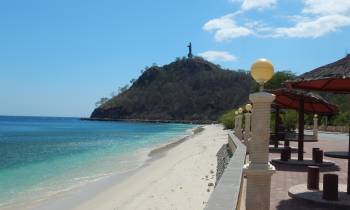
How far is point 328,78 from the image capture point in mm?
7648

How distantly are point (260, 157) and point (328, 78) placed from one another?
2985mm

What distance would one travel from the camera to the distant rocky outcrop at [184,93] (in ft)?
495

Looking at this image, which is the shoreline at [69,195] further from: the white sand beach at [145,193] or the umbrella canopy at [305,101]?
the umbrella canopy at [305,101]

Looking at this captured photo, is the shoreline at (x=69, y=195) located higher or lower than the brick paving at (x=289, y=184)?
lower

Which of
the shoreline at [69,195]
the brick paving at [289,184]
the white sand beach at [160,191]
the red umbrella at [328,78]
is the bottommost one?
the shoreline at [69,195]

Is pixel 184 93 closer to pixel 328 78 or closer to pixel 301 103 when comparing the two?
pixel 301 103

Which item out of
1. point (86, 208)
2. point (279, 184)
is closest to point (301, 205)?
point (279, 184)

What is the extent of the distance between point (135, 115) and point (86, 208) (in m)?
155

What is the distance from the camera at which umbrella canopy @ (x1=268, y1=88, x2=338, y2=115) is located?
48.8 ft

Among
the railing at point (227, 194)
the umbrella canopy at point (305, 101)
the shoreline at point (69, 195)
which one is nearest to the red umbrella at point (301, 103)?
the umbrella canopy at point (305, 101)

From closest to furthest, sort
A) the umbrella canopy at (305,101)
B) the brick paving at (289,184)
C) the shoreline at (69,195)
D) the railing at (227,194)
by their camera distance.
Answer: the railing at (227,194) → the brick paving at (289,184) → the shoreline at (69,195) → the umbrella canopy at (305,101)

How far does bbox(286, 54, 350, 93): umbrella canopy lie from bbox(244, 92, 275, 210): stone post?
2.71 meters

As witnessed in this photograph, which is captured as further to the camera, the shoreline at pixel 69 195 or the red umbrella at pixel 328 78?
the shoreline at pixel 69 195

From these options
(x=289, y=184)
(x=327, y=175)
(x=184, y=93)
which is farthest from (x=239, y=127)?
(x=184, y=93)
